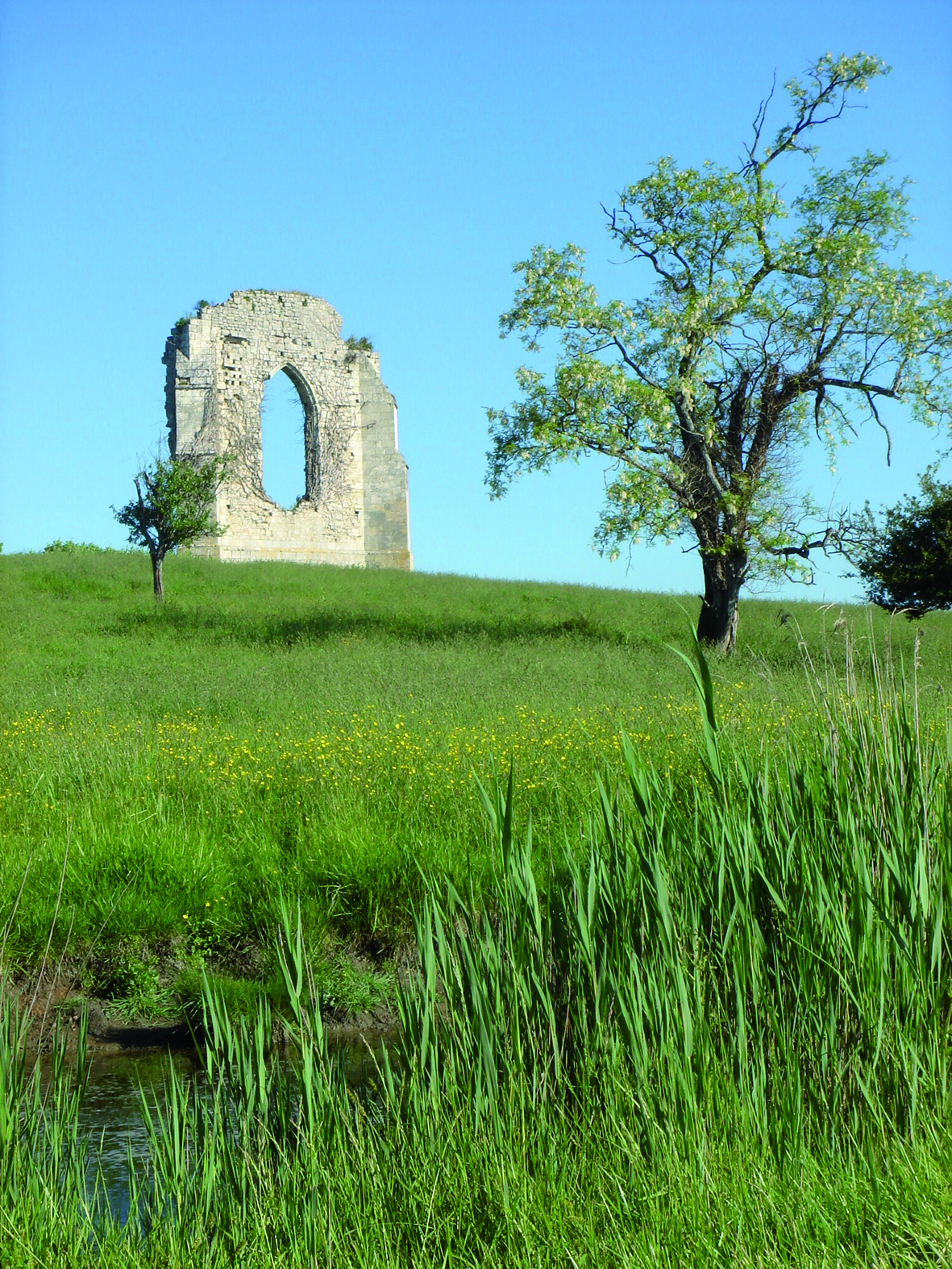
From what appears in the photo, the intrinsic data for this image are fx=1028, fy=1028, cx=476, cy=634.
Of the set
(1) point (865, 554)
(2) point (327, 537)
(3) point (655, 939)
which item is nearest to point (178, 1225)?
(3) point (655, 939)

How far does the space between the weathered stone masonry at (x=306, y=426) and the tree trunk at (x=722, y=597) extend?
15.3m

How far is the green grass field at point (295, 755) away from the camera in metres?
5.69

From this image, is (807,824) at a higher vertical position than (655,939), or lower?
higher

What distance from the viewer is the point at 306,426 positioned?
31562 millimetres

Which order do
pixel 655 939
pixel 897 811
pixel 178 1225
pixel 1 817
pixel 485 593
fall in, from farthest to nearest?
1. pixel 485 593
2. pixel 1 817
3. pixel 897 811
4. pixel 655 939
5. pixel 178 1225

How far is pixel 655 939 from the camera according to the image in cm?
322

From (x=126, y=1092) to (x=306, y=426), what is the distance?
93.1ft

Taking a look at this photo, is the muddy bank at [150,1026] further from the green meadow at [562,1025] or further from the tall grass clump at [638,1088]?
the tall grass clump at [638,1088]

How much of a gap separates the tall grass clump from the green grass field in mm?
455

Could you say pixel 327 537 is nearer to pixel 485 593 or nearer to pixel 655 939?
pixel 485 593

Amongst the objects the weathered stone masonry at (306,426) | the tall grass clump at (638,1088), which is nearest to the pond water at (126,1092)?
the tall grass clump at (638,1088)

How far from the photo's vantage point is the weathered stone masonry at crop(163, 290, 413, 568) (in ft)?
94.2

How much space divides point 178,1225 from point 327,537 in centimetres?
2945

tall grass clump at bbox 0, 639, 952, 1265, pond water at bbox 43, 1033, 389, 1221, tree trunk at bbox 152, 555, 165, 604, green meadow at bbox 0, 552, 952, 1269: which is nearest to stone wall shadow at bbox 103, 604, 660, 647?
tree trunk at bbox 152, 555, 165, 604
